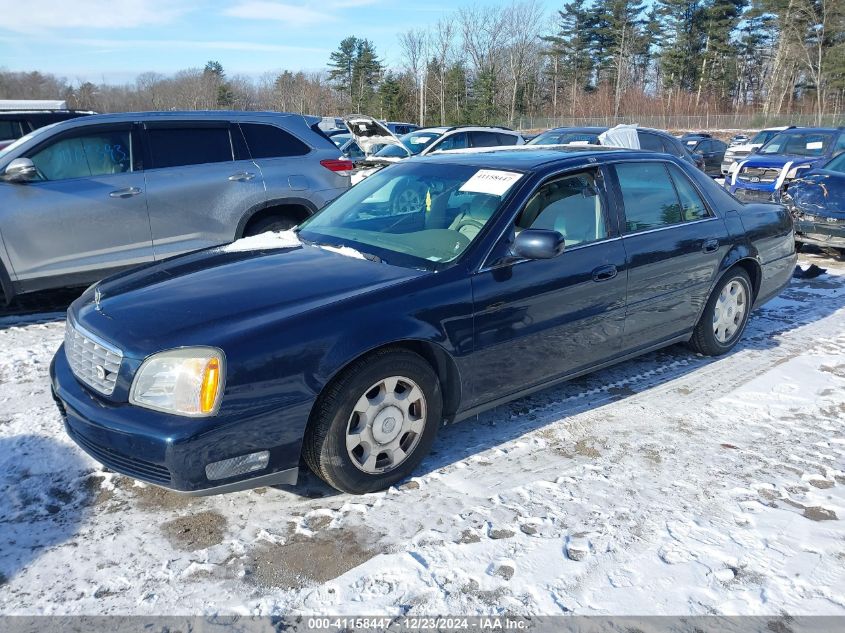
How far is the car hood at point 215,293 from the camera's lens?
299cm

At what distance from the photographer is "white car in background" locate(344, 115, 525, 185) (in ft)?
48.4

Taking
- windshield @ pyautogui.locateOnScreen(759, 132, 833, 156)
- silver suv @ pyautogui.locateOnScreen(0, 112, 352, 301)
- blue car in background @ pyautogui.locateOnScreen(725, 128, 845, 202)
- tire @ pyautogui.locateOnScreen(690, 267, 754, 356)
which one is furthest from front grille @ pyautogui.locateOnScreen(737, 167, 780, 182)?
silver suv @ pyautogui.locateOnScreen(0, 112, 352, 301)

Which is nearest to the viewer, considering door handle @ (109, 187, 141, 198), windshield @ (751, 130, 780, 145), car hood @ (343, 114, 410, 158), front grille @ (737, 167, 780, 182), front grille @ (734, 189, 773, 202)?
door handle @ (109, 187, 141, 198)

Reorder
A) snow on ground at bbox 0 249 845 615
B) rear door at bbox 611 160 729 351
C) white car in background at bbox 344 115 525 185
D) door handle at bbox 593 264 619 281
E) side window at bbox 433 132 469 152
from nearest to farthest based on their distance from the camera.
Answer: snow on ground at bbox 0 249 845 615, door handle at bbox 593 264 619 281, rear door at bbox 611 160 729 351, side window at bbox 433 132 469 152, white car in background at bbox 344 115 525 185

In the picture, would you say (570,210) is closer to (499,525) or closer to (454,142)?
(499,525)

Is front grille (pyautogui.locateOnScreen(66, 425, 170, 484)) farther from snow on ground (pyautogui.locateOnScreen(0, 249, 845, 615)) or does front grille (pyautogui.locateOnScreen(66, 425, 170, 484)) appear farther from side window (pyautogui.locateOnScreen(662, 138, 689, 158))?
side window (pyautogui.locateOnScreen(662, 138, 689, 158))

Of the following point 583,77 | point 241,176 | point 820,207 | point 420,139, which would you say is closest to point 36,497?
point 241,176

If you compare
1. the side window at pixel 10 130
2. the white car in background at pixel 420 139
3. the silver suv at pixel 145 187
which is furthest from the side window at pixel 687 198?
the side window at pixel 10 130

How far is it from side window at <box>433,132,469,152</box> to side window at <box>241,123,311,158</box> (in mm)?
7596

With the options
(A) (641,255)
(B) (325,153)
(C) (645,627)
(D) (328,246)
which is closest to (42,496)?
(D) (328,246)

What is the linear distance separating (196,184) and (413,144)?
10429mm

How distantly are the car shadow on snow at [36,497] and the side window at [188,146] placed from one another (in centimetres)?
348

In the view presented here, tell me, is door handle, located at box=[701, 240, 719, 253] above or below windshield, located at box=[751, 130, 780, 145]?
below

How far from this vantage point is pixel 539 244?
141 inches
